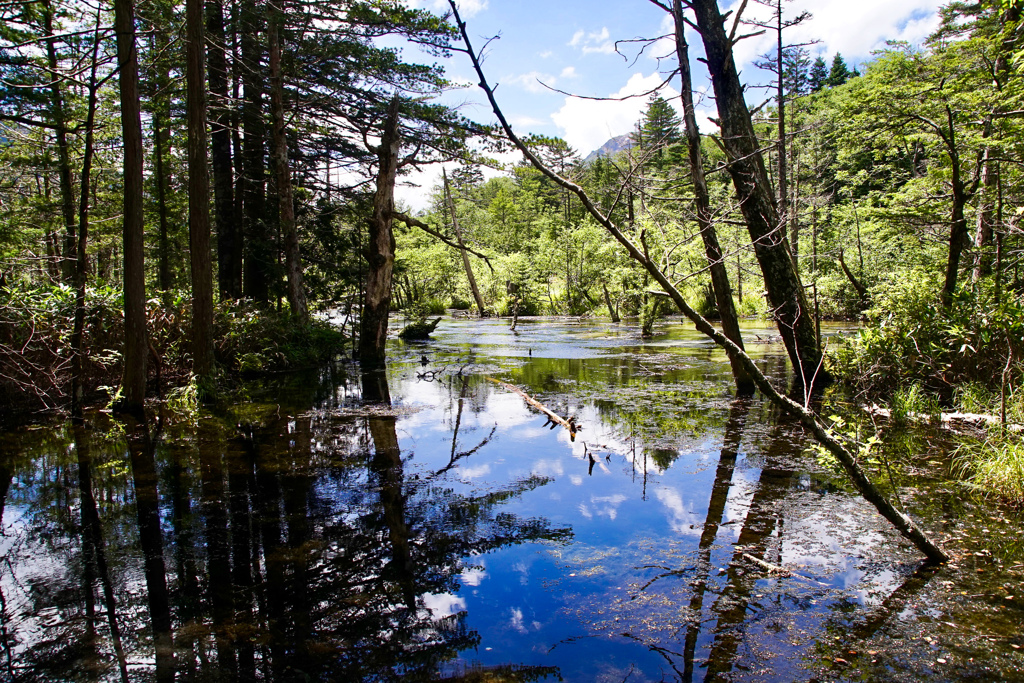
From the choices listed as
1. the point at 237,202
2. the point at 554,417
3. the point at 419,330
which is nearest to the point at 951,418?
the point at 554,417

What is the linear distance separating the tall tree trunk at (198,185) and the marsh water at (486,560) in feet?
7.80

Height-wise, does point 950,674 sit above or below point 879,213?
below

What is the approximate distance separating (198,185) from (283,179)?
5374mm

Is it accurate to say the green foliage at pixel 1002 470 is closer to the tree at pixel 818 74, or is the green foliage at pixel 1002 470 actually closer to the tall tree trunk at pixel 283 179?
the tall tree trunk at pixel 283 179

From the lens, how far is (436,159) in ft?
50.8

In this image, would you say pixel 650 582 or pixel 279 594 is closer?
pixel 279 594

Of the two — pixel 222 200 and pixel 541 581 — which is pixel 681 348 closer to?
pixel 222 200

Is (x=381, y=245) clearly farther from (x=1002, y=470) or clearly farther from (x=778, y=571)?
(x=1002, y=470)

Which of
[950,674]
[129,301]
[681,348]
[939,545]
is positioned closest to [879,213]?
[681,348]

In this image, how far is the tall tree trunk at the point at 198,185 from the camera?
9.16 metres

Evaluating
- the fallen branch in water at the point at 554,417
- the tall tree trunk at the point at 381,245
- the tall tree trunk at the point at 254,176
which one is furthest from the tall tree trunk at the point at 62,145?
the fallen branch in water at the point at 554,417

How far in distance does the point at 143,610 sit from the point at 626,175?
3.63 meters

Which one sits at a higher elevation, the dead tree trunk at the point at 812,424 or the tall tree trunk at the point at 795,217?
the tall tree trunk at the point at 795,217

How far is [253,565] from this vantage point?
3.64 meters
